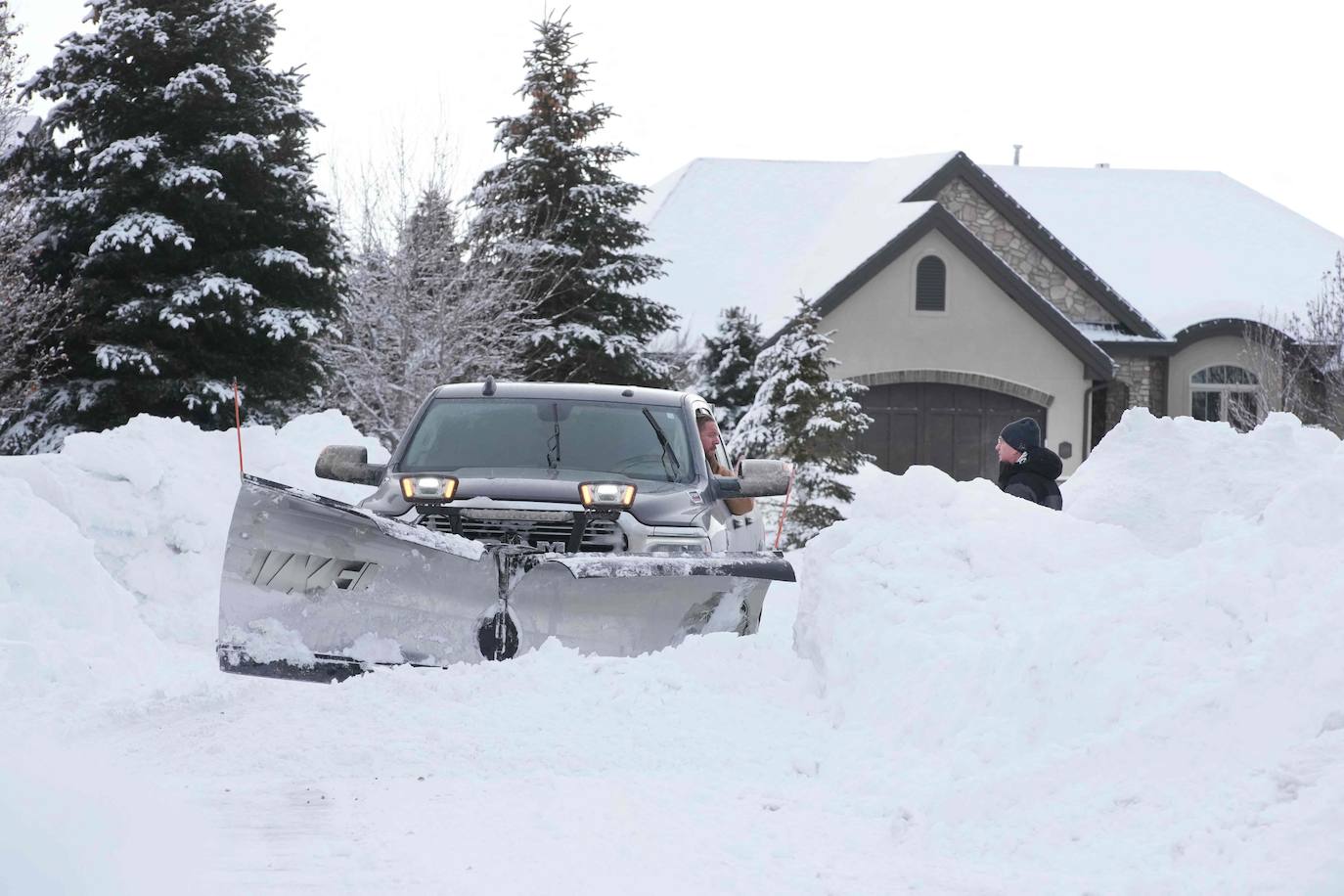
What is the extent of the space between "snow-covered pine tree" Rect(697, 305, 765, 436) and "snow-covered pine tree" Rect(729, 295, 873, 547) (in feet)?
23.2

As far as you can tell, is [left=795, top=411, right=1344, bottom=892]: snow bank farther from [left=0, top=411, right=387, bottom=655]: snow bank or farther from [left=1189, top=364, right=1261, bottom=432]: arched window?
[left=1189, top=364, right=1261, bottom=432]: arched window

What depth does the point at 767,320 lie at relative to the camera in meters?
28.9

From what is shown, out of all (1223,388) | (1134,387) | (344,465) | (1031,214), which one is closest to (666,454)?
(344,465)

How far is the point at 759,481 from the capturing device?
27.0ft

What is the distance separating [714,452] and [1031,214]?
75.5 feet

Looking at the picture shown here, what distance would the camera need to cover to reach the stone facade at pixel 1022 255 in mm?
31359

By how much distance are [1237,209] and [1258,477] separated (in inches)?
1211

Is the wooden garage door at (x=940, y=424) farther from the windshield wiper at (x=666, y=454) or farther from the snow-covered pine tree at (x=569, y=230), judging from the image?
the windshield wiper at (x=666, y=454)

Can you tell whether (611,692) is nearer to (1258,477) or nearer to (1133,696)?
(1133,696)

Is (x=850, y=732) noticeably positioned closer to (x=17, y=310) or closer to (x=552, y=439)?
(x=552, y=439)

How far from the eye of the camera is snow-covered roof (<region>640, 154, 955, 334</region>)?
2967cm

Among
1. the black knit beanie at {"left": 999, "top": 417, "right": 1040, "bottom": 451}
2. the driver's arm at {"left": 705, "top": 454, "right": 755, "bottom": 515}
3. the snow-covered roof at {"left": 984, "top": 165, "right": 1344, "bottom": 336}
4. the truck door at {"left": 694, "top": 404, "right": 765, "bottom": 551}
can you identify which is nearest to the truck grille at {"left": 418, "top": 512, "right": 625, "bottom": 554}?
the truck door at {"left": 694, "top": 404, "right": 765, "bottom": 551}

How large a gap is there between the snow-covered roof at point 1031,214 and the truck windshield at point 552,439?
1947cm

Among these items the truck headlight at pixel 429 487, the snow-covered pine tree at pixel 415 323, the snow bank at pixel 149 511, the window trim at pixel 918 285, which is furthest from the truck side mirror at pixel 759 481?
the window trim at pixel 918 285
